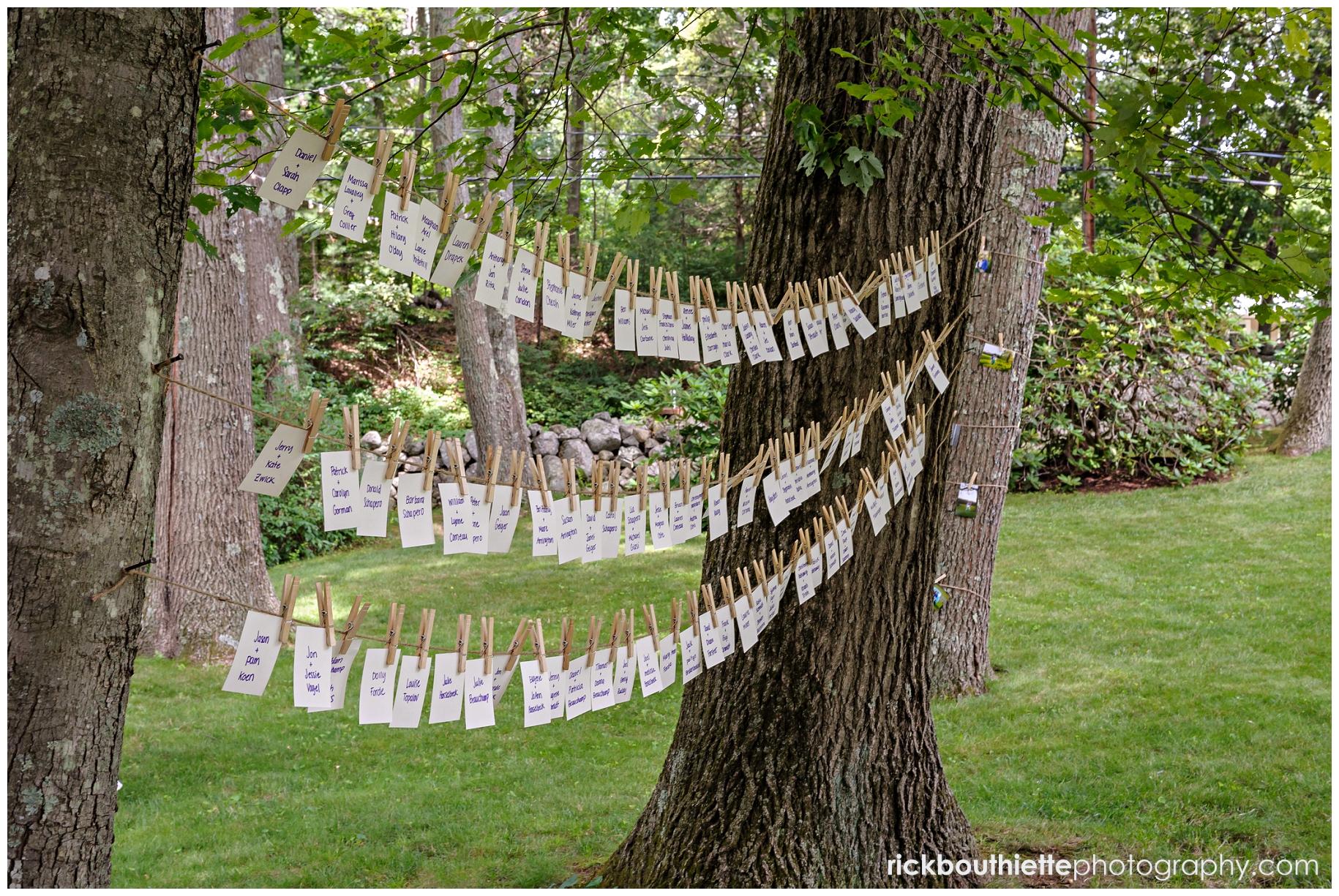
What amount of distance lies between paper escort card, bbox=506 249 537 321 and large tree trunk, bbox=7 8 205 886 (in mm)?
639

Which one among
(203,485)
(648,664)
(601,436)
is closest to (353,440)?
(648,664)

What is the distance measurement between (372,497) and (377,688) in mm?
409

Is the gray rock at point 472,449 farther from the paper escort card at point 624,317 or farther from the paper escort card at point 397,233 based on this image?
the paper escort card at point 397,233

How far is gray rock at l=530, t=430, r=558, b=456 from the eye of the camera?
12570 millimetres

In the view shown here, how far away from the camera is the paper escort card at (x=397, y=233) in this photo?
1918 mm

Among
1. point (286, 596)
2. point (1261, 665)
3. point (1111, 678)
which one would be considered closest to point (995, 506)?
point (1111, 678)

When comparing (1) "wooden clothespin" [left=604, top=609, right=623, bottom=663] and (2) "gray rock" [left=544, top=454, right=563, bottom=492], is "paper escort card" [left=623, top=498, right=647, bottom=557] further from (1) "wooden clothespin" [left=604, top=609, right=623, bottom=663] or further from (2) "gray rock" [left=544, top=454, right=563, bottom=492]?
(2) "gray rock" [left=544, top=454, right=563, bottom=492]

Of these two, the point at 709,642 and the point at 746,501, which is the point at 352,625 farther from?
the point at 746,501

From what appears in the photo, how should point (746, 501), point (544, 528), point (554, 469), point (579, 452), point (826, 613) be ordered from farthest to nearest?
1. point (579, 452)
2. point (554, 469)
3. point (826, 613)
4. point (746, 501)
5. point (544, 528)

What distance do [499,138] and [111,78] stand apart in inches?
396

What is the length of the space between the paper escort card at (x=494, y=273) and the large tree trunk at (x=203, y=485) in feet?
16.0

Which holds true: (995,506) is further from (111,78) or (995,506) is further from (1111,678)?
(111,78)

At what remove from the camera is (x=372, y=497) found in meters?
1.84

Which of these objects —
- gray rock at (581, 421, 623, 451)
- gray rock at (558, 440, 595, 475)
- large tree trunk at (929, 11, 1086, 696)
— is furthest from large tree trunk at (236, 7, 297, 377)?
large tree trunk at (929, 11, 1086, 696)
